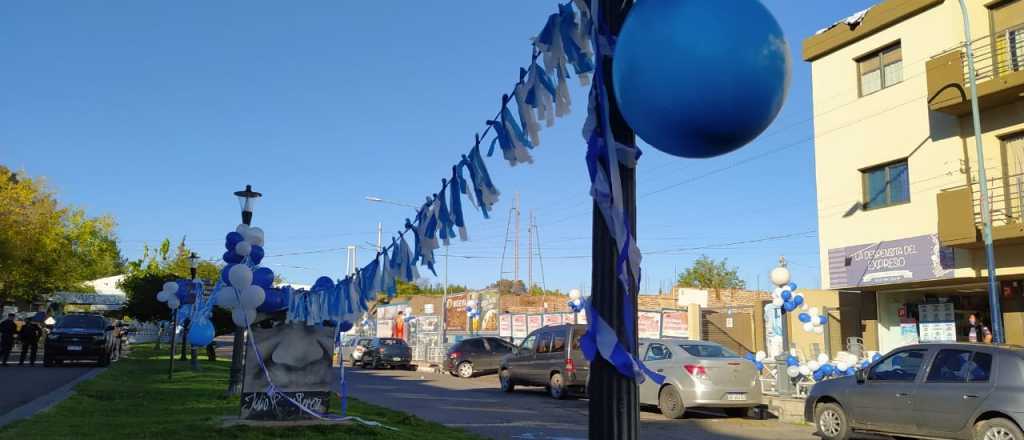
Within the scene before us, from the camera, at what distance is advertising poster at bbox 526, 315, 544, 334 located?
108 feet

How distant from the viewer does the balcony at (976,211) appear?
17003mm

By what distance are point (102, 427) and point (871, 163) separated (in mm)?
18728

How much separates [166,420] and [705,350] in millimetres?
9178

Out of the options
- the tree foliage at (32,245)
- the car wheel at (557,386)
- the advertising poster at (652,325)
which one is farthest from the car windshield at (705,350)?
the tree foliage at (32,245)

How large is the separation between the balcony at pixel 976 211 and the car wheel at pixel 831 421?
8.08 metres

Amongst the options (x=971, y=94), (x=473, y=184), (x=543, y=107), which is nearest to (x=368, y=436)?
(x=473, y=184)

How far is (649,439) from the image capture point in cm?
1122

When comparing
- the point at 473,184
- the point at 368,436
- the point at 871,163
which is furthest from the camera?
the point at 871,163

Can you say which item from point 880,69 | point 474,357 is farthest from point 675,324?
point 880,69

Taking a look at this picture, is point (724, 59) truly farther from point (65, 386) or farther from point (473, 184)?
point (65, 386)

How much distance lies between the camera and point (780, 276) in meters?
17.3

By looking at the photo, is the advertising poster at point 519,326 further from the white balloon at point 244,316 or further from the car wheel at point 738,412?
the white balloon at point 244,316

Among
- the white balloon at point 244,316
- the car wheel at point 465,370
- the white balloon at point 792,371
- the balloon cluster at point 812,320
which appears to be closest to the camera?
the white balloon at point 244,316

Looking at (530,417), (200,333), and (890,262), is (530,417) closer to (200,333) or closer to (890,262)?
(200,333)
